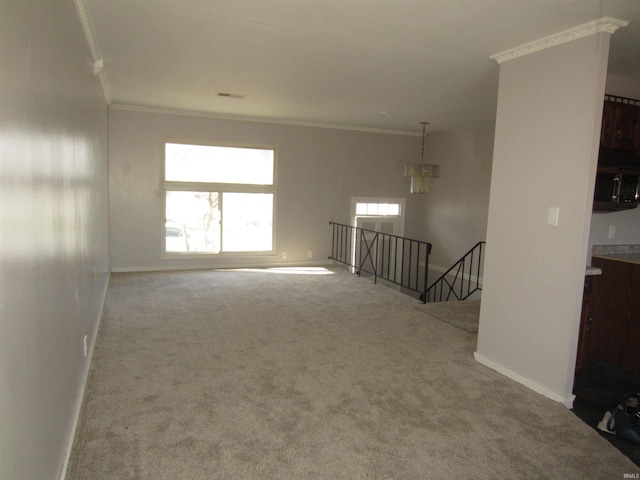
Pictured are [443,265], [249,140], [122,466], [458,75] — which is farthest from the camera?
[443,265]

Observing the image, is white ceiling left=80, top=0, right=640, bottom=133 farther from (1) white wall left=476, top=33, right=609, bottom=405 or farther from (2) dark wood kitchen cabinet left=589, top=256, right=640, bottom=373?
(2) dark wood kitchen cabinet left=589, top=256, right=640, bottom=373

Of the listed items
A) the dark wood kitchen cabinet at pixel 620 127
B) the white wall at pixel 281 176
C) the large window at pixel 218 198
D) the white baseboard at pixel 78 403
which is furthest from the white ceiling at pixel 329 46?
the white baseboard at pixel 78 403

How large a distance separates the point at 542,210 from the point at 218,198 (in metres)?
5.08

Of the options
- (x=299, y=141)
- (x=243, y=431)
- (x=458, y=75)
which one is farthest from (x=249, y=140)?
(x=243, y=431)

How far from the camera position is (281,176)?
725 cm

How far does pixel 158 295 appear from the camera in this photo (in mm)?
5238

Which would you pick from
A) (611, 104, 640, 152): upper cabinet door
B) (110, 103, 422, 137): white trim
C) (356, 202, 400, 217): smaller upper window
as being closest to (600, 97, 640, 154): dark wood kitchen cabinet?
(611, 104, 640, 152): upper cabinet door

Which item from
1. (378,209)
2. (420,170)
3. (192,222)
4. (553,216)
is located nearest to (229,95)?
(192,222)

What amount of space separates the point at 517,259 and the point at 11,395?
3084 mm

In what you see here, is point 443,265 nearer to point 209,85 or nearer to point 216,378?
point 209,85

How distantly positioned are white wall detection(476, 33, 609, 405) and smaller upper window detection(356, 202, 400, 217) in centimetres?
453

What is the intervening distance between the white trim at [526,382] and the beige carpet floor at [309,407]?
0.20 ft

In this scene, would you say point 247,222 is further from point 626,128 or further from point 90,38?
point 626,128

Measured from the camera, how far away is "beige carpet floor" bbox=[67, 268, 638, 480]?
85.2 inches
